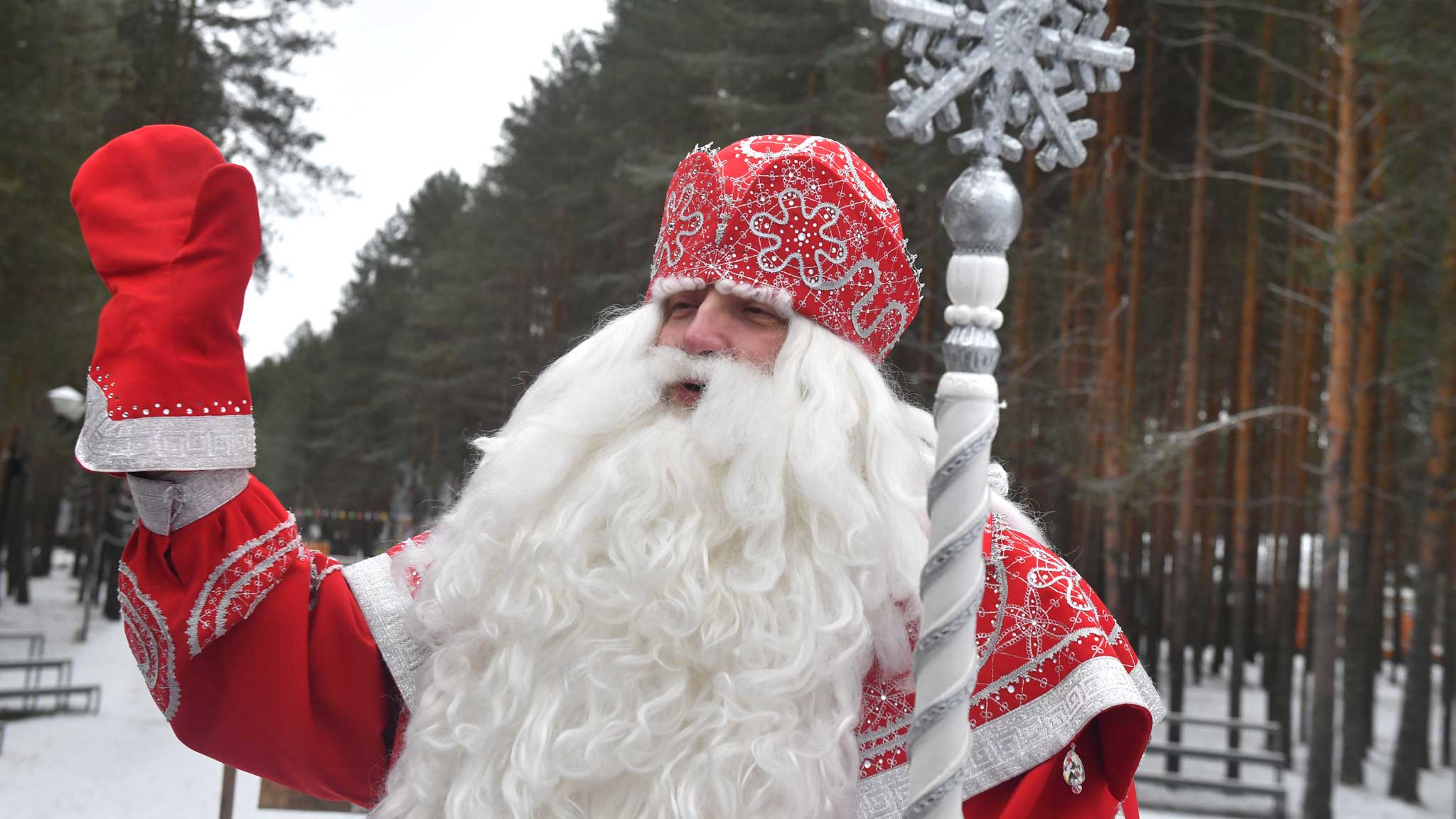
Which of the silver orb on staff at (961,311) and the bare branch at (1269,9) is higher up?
the bare branch at (1269,9)

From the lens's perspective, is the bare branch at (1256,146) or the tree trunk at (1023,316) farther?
the tree trunk at (1023,316)

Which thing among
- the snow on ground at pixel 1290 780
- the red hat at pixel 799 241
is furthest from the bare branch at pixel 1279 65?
the red hat at pixel 799 241

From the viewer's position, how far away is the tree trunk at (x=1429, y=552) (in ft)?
37.0

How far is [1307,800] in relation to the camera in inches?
462

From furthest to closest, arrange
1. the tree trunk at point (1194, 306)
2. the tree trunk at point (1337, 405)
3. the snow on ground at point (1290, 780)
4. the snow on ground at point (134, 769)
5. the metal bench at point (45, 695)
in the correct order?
1. the tree trunk at point (1194, 306)
2. the snow on ground at point (1290, 780)
3. the metal bench at point (45, 695)
4. the tree trunk at point (1337, 405)
5. the snow on ground at point (134, 769)

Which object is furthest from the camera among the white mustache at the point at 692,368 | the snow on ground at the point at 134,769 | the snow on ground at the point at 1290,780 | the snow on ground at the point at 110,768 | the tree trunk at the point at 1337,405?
the snow on ground at the point at 1290,780

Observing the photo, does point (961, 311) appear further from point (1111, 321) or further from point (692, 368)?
point (1111, 321)

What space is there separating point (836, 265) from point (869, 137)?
10.8 m

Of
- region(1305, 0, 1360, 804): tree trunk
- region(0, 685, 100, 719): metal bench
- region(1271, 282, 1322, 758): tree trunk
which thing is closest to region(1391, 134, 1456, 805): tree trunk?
region(1305, 0, 1360, 804): tree trunk

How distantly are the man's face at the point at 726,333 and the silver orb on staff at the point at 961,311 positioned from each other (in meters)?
0.68

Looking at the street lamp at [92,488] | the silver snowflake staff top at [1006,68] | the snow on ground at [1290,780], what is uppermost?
the silver snowflake staff top at [1006,68]

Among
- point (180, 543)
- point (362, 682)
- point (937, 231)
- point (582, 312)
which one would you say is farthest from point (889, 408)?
point (582, 312)

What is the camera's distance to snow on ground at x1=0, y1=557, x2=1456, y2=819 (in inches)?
368

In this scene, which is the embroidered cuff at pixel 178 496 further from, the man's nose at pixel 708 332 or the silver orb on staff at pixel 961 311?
the silver orb on staff at pixel 961 311
